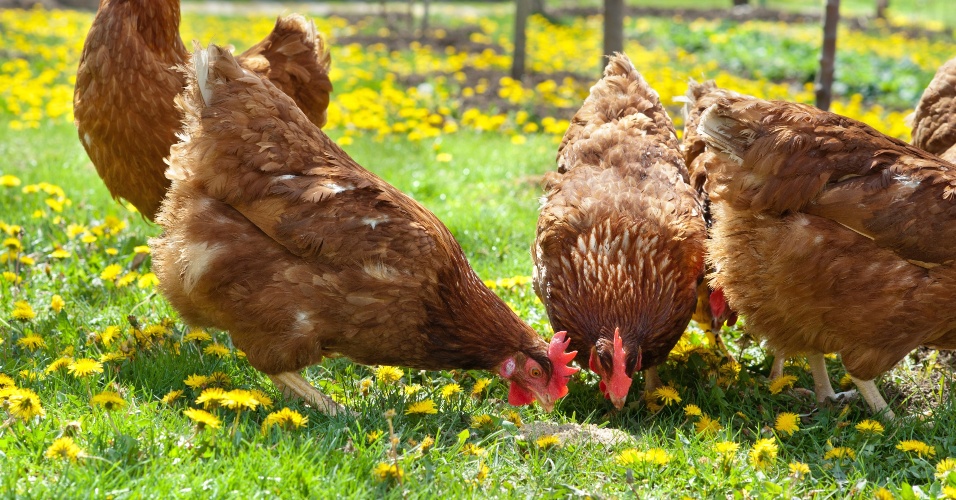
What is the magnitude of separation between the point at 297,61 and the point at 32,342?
2315 mm

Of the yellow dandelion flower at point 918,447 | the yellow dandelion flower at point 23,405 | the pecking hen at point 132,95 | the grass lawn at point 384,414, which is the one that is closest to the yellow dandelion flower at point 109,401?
the grass lawn at point 384,414

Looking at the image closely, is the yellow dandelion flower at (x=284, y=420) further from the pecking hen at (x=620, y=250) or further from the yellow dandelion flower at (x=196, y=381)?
the pecking hen at (x=620, y=250)

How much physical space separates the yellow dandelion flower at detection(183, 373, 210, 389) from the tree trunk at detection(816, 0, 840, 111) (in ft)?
17.3

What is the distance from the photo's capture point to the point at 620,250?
376 cm

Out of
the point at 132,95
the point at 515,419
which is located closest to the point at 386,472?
the point at 515,419

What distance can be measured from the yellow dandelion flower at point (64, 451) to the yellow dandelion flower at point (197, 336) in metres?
1.29

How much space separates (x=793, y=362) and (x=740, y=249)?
3.06 ft

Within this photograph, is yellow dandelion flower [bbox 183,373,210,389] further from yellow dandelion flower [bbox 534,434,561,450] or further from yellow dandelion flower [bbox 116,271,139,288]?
yellow dandelion flower [bbox 534,434,561,450]

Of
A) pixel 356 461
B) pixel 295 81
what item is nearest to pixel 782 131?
pixel 356 461

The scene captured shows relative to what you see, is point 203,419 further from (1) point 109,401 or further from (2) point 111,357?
(2) point 111,357

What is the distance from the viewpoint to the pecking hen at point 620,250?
3.59 m

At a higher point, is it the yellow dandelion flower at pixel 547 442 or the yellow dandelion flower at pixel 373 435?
the yellow dandelion flower at pixel 373 435

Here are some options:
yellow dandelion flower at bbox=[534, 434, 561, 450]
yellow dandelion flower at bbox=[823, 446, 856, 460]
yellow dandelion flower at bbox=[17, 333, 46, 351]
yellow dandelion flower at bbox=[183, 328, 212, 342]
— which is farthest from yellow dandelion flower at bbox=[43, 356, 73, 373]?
yellow dandelion flower at bbox=[823, 446, 856, 460]

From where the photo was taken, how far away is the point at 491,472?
2.98 m
